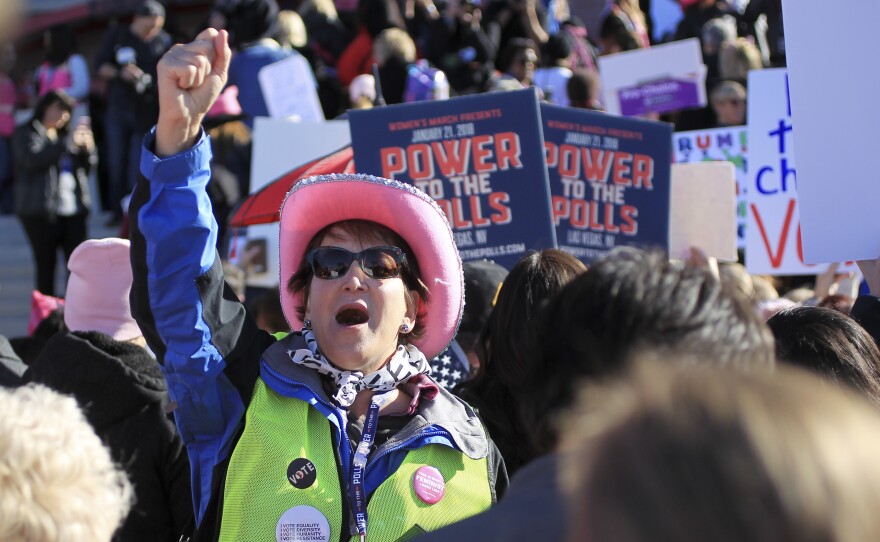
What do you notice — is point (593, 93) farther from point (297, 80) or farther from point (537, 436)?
point (537, 436)

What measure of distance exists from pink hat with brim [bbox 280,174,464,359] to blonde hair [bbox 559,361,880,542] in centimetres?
168

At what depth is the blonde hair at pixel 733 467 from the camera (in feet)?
3.09

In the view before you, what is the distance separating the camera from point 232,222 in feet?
15.2

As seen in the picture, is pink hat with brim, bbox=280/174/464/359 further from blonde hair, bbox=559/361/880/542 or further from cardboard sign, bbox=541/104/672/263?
cardboard sign, bbox=541/104/672/263

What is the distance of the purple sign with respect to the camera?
8.14 meters

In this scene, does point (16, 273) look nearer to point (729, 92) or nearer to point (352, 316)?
point (729, 92)

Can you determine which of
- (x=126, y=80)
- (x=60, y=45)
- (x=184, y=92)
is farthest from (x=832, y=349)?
(x=60, y=45)

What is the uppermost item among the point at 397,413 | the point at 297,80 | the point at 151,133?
the point at 297,80

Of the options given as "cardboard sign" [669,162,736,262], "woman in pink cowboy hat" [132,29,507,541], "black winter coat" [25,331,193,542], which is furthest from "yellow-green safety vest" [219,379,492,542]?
"cardboard sign" [669,162,736,262]

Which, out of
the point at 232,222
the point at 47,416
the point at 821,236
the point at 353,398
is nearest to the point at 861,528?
the point at 47,416

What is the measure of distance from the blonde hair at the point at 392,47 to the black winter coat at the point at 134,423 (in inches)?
245

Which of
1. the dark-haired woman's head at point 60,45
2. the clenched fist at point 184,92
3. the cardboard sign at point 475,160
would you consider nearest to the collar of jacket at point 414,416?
the clenched fist at point 184,92

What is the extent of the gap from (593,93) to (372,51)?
2747 mm

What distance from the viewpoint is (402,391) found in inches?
104
